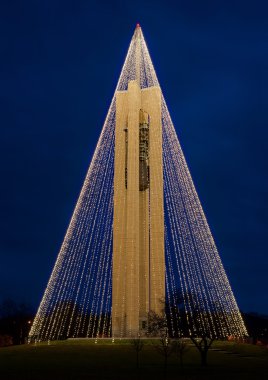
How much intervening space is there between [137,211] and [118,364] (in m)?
17.7

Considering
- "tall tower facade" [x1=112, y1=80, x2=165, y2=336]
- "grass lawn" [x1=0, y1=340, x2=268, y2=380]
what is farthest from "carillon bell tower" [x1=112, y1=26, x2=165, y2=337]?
"grass lawn" [x1=0, y1=340, x2=268, y2=380]

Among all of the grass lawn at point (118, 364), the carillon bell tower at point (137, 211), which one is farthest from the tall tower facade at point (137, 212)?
the grass lawn at point (118, 364)

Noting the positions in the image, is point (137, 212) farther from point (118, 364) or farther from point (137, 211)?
point (118, 364)

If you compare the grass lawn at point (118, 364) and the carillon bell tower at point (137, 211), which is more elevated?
the carillon bell tower at point (137, 211)

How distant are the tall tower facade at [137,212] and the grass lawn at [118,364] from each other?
5910 millimetres

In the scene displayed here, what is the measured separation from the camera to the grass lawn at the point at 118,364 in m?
16.7

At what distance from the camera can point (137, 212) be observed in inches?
1483

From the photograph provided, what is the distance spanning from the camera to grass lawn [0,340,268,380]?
1670 cm

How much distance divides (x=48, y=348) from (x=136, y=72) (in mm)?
21418

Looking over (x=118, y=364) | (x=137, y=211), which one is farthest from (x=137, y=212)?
(x=118, y=364)

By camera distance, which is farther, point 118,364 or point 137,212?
point 137,212

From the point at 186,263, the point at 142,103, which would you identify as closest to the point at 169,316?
the point at 186,263

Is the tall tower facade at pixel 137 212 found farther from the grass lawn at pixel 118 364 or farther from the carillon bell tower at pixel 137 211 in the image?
the grass lawn at pixel 118 364

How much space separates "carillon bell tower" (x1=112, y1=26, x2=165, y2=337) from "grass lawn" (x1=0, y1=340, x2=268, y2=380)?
5.86 metres
